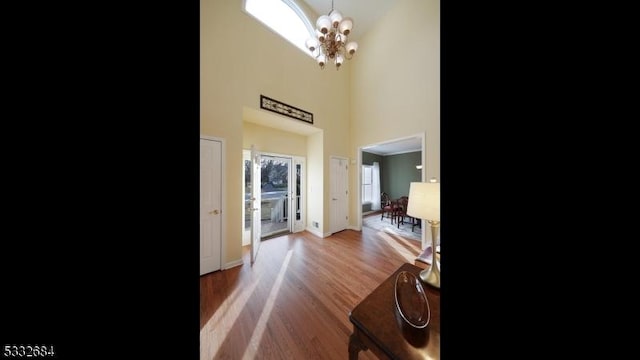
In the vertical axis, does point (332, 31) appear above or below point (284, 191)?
above

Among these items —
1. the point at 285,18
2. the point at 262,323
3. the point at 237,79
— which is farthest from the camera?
the point at 285,18

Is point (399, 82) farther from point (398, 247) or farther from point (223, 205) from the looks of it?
point (223, 205)

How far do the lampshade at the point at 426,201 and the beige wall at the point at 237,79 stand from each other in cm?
230

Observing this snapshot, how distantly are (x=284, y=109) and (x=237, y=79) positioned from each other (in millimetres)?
812

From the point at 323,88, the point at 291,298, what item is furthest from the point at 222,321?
the point at 323,88

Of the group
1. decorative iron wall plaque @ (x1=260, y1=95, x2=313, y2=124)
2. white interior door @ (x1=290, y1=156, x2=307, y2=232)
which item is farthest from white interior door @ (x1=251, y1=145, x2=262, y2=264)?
white interior door @ (x1=290, y1=156, x2=307, y2=232)

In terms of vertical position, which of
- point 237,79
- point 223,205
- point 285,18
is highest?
point 285,18

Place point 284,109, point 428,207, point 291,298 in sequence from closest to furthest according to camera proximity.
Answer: point 428,207
point 291,298
point 284,109

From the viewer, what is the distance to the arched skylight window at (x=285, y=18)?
3.31 meters

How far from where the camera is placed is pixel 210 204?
242 centimetres

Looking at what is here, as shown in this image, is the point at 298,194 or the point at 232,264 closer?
the point at 232,264

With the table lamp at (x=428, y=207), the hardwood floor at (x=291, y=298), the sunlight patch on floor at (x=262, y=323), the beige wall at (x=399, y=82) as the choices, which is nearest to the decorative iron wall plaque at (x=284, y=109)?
the beige wall at (x=399, y=82)

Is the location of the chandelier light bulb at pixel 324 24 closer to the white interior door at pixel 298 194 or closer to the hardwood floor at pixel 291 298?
the white interior door at pixel 298 194
